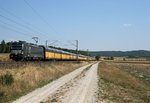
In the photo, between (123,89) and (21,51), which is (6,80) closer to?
(123,89)

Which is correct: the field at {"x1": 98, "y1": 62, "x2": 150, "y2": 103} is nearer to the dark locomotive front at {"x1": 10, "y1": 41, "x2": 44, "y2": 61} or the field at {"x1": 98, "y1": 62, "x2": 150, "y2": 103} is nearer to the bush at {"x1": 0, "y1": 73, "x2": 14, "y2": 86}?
the bush at {"x1": 0, "y1": 73, "x2": 14, "y2": 86}

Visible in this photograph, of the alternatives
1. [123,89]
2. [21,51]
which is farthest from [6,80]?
[21,51]

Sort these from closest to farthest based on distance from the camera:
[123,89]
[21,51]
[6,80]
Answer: [6,80]
[123,89]
[21,51]

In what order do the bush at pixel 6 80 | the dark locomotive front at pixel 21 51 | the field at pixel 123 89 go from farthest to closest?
the dark locomotive front at pixel 21 51 < the bush at pixel 6 80 < the field at pixel 123 89

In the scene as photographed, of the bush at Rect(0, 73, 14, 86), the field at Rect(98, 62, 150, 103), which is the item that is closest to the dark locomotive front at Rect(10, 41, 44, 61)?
the field at Rect(98, 62, 150, 103)

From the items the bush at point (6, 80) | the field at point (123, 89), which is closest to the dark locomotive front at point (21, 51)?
the field at point (123, 89)

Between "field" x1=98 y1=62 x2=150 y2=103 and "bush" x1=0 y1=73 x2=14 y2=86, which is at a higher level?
"bush" x1=0 y1=73 x2=14 y2=86

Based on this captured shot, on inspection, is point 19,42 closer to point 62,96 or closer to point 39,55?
point 39,55

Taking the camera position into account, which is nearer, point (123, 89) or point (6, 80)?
point (6, 80)

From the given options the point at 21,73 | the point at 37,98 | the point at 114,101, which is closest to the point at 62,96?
the point at 37,98

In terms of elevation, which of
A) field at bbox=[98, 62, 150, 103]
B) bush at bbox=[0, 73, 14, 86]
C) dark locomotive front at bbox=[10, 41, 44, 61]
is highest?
dark locomotive front at bbox=[10, 41, 44, 61]

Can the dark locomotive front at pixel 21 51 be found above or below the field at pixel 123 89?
above

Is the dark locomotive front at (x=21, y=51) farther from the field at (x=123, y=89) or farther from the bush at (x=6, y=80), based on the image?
the bush at (x=6, y=80)

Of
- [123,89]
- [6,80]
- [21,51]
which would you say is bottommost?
[123,89]
